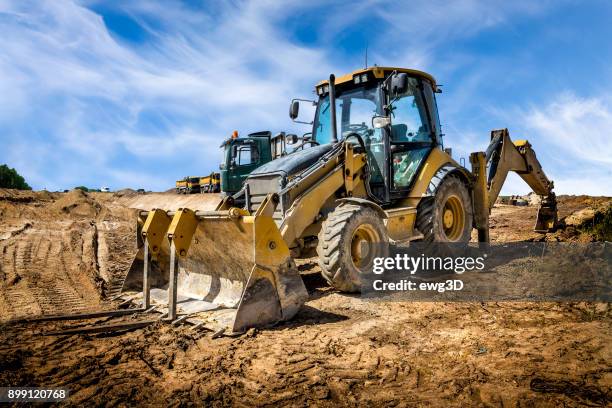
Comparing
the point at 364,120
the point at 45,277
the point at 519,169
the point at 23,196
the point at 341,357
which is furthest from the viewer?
the point at 23,196

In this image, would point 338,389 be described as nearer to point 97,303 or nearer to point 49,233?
point 97,303

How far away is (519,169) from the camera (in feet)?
33.9

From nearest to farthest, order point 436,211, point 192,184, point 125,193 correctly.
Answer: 1. point 436,211
2. point 192,184
3. point 125,193

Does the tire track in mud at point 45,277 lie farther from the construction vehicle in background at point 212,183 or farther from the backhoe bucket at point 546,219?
the construction vehicle in background at point 212,183

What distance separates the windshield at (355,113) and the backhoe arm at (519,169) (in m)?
3.47

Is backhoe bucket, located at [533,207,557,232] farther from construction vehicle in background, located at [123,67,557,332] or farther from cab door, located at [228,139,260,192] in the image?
cab door, located at [228,139,260,192]

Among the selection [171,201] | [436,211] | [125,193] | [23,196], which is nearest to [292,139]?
[436,211]

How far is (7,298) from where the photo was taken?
6.30 meters

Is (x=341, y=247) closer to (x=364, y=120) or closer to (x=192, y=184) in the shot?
(x=364, y=120)

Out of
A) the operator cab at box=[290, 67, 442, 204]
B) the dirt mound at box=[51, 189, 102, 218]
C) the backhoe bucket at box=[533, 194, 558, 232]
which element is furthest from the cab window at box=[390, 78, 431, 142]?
the dirt mound at box=[51, 189, 102, 218]

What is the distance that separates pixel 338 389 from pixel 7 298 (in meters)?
5.51

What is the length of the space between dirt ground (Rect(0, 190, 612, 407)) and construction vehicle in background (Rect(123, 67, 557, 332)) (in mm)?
458

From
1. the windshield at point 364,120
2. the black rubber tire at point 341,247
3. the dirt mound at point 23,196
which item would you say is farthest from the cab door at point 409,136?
the dirt mound at point 23,196

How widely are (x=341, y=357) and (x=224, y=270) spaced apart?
2250 mm
